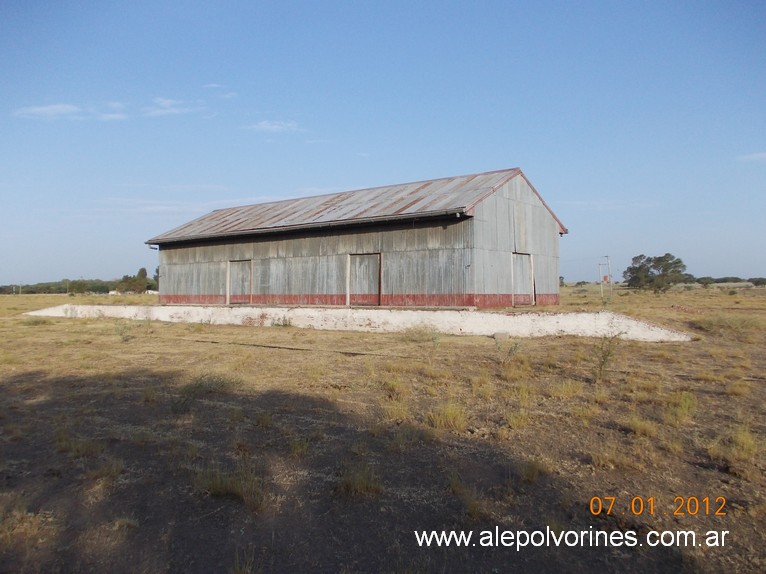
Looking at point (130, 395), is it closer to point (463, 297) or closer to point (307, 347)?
point (307, 347)

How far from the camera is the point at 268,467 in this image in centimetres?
628

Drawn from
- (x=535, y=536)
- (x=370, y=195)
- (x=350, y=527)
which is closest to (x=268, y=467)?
(x=350, y=527)

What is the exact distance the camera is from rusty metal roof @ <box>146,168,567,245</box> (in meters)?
22.9

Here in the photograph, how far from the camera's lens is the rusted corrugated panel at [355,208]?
22953 mm

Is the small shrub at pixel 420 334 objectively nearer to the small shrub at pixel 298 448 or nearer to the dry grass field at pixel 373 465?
the dry grass field at pixel 373 465

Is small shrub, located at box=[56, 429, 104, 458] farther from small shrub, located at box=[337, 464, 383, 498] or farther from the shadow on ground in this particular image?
small shrub, located at box=[337, 464, 383, 498]

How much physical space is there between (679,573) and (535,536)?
1.08 m

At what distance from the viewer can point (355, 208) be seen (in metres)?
26.6

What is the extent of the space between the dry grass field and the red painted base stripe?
9125mm

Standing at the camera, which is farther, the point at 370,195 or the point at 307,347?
the point at 370,195

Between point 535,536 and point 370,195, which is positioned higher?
point 370,195

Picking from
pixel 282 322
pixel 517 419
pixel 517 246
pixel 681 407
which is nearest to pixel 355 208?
pixel 282 322
